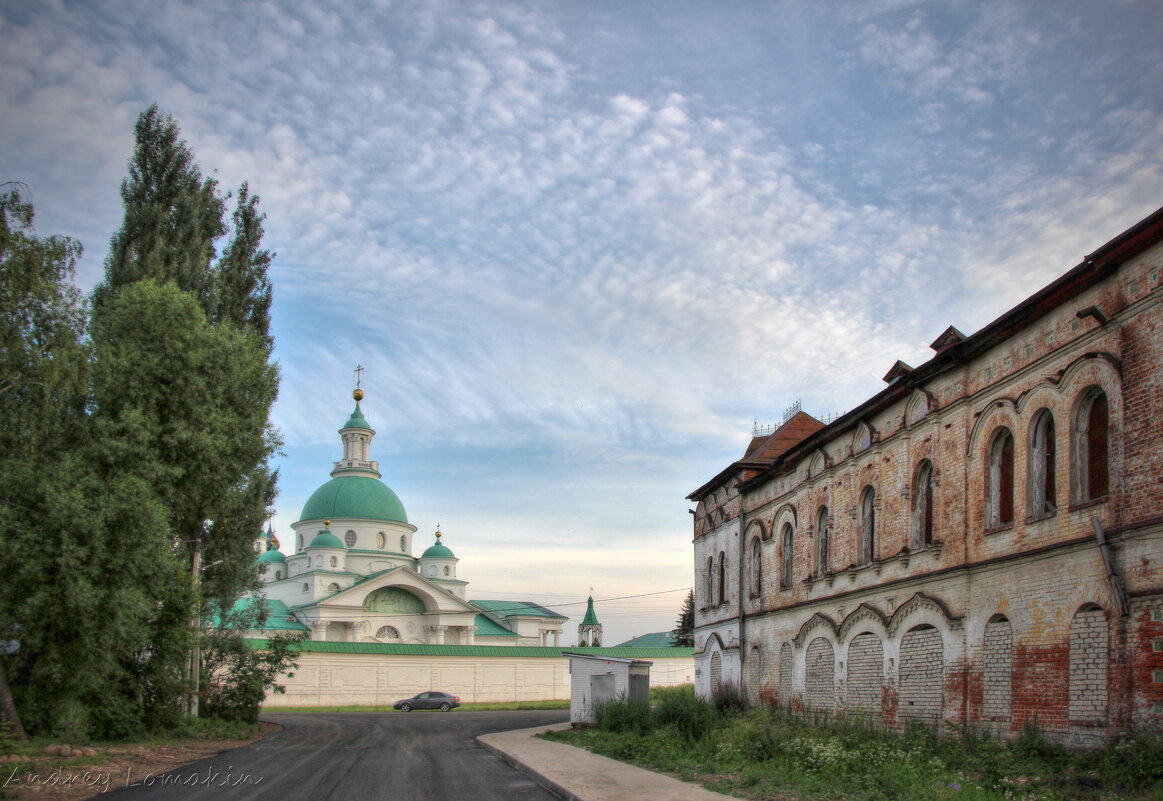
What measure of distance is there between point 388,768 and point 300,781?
252cm

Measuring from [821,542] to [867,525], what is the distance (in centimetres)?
249

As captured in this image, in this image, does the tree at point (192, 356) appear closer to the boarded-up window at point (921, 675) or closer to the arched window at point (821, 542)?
the arched window at point (821, 542)

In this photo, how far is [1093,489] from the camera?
41.0ft

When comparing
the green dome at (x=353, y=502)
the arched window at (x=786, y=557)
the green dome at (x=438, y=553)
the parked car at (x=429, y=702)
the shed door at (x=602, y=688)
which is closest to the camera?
the arched window at (x=786, y=557)

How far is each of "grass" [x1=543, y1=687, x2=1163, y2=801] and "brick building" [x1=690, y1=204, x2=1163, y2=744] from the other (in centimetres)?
47

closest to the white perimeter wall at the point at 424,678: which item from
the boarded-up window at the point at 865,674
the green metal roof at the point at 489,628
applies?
the green metal roof at the point at 489,628

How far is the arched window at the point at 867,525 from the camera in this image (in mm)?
19594

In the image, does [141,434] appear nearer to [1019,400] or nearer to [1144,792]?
[1019,400]

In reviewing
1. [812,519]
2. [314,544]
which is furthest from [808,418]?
[314,544]

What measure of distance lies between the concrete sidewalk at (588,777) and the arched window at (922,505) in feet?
21.3

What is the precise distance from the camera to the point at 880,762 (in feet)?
45.3

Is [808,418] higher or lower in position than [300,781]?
higher

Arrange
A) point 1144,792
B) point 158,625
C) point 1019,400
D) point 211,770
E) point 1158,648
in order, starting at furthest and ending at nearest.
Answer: point 158,625, point 211,770, point 1019,400, point 1158,648, point 1144,792

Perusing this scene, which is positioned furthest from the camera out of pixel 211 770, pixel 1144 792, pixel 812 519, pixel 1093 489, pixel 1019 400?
pixel 812 519
